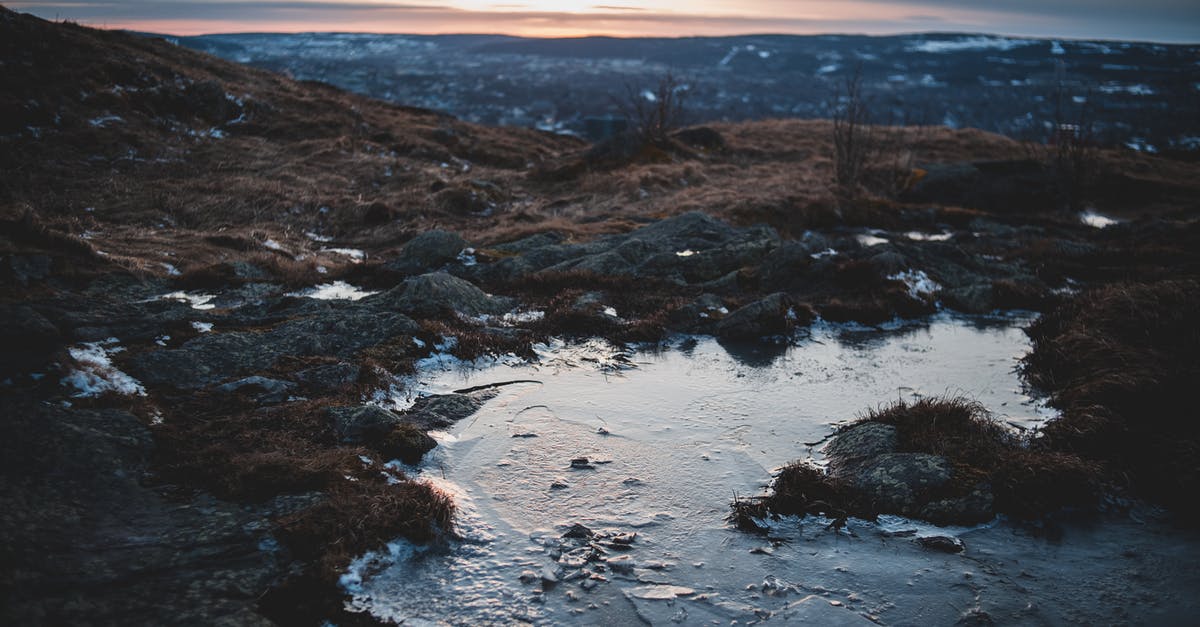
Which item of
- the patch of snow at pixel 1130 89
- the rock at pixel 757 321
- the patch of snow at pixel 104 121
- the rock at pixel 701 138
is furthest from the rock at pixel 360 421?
the patch of snow at pixel 1130 89

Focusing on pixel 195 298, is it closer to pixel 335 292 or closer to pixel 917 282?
pixel 335 292

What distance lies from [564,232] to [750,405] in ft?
34.5

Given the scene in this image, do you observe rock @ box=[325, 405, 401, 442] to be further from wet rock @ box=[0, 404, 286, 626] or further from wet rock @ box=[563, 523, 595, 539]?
wet rock @ box=[563, 523, 595, 539]

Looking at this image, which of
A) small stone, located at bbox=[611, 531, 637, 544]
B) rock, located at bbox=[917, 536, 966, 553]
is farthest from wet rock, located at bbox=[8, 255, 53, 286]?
rock, located at bbox=[917, 536, 966, 553]

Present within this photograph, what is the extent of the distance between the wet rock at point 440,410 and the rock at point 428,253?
23.1ft

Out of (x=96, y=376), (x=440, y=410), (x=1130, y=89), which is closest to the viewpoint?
(x=96, y=376)

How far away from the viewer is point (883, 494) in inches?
301

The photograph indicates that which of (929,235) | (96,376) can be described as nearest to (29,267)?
(96,376)

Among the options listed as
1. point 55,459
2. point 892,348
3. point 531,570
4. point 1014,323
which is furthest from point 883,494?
point 1014,323

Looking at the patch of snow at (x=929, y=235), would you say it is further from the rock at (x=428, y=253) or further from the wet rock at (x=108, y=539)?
the wet rock at (x=108, y=539)

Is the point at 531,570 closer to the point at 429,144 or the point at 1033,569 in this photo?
the point at 1033,569

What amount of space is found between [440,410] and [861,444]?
5518 millimetres

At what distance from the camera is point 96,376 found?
8297 millimetres

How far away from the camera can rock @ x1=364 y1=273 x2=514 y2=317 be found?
12.7 meters
